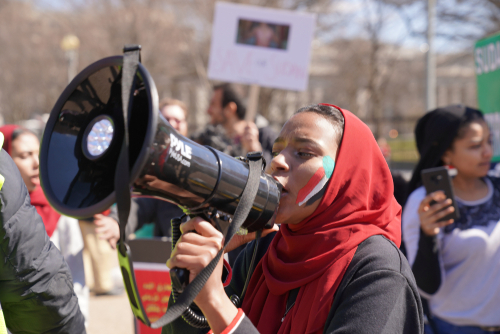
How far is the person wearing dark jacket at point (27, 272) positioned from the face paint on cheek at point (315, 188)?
955 millimetres

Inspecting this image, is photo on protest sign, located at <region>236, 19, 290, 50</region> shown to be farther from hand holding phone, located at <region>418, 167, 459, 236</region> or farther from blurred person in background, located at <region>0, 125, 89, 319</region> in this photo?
hand holding phone, located at <region>418, 167, 459, 236</region>

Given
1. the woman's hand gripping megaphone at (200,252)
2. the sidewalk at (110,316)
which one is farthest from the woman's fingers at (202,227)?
the sidewalk at (110,316)

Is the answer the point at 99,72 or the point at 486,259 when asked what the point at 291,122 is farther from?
the point at 486,259

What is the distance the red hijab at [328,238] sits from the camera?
153cm

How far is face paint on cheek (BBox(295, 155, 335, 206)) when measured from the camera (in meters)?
1.62

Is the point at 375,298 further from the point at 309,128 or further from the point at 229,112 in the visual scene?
the point at 229,112

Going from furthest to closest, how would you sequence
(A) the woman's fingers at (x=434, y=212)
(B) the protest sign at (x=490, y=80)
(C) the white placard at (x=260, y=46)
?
(C) the white placard at (x=260, y=46) → (B) the protest sign at (x=490, y=80) → (A) the woman's fingers at (x=434, y=212)

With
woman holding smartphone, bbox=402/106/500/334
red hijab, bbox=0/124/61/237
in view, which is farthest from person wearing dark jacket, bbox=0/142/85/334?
woman holding smartphone, bbox=402/106/500/334

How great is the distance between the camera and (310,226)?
1.65 metres

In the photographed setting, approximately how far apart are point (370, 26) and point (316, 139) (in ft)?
69.4

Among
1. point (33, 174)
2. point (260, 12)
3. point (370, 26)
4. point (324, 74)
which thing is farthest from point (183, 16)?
point (33, 174)

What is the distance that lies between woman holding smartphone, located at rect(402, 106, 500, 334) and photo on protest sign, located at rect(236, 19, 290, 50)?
2916 millimetres

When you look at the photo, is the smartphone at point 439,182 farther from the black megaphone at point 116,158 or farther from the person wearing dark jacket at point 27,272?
the person wearing dark jacket at point 27,272

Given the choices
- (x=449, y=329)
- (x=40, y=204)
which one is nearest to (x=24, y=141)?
(x=40, y=204)
